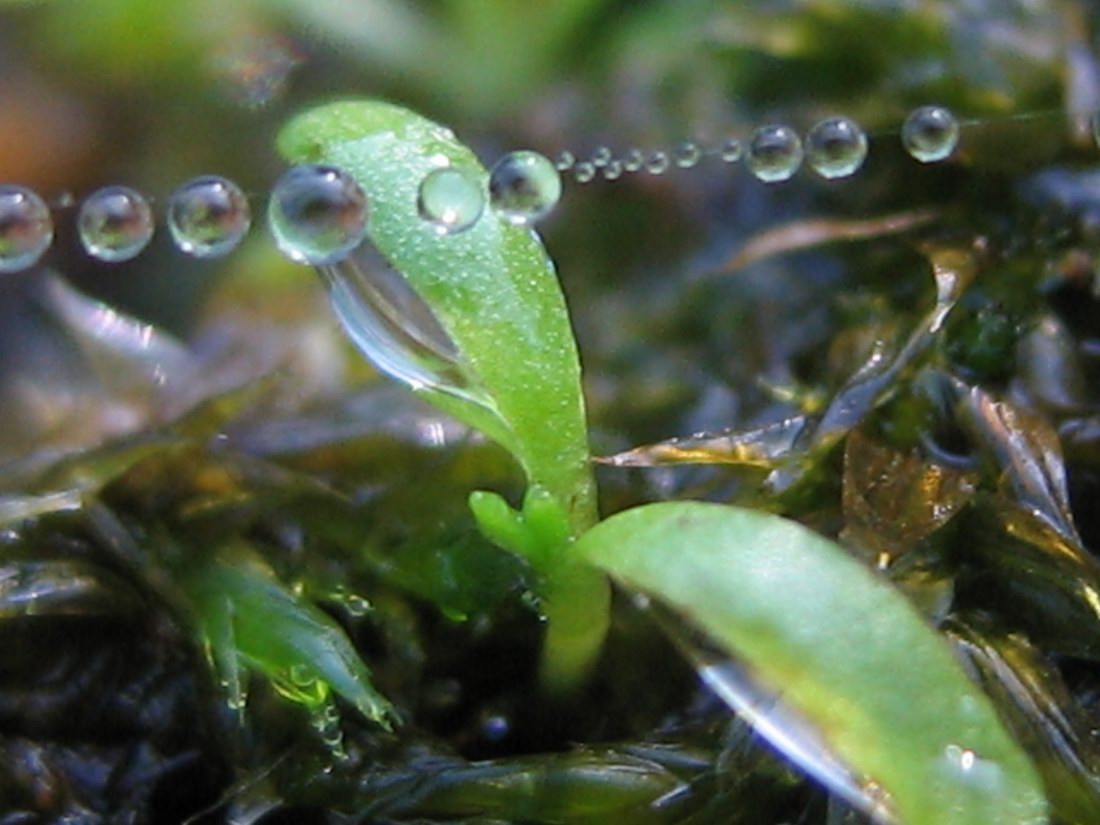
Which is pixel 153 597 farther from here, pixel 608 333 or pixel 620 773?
pixel 608 333

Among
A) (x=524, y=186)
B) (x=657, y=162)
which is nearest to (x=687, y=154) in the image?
(x=657, y=162)

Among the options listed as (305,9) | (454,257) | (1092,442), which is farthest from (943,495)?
(305,9)

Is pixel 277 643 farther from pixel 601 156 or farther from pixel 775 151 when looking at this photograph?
pixel 601 156

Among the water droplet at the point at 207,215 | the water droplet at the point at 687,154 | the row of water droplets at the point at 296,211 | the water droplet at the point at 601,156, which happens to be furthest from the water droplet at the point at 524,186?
the water droplet at the point at 601,156

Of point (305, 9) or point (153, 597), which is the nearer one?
point (153, 597)

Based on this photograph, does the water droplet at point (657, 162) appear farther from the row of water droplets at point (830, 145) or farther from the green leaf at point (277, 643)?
the green leaf at point (277, 643)

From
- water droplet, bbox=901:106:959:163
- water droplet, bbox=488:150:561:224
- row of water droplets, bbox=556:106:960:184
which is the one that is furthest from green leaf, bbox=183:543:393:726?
water droplet, bbox=901:106:959:163
